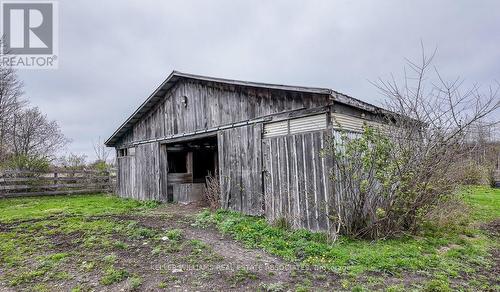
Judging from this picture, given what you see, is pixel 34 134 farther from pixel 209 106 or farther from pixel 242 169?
pixel 242 169

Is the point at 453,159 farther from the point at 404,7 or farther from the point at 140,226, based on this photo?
the point at 140,226

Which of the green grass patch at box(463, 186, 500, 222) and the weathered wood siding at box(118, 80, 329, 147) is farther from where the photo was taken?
the green grass patch at box(463, 186, 500, 222)

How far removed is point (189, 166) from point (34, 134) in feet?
63.9

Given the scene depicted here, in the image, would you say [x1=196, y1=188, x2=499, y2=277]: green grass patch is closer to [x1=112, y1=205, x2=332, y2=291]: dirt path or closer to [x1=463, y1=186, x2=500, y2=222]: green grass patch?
[x1=112, y1=205, x2=332, y2=291]: dirt path

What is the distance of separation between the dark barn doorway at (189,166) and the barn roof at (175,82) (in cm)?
209

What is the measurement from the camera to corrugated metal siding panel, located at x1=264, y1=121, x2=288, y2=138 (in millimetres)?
7928

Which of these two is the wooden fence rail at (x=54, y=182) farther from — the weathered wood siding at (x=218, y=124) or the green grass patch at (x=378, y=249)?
the green grass patch at (x=378, y=249)

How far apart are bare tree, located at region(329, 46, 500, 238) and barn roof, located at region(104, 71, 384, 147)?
3.09ft

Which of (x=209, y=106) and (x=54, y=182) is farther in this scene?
(x=54, y=182)

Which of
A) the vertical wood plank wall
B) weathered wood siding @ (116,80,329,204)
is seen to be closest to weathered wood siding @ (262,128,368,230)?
the vertical wood plank wall

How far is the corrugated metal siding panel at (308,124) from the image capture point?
6.98 meters

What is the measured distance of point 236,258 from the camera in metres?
5.32

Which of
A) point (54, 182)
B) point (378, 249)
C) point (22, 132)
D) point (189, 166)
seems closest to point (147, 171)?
point (189, 166)

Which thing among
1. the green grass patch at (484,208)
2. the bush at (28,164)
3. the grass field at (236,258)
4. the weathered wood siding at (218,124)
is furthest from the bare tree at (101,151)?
the green grass patch at (484,208)
